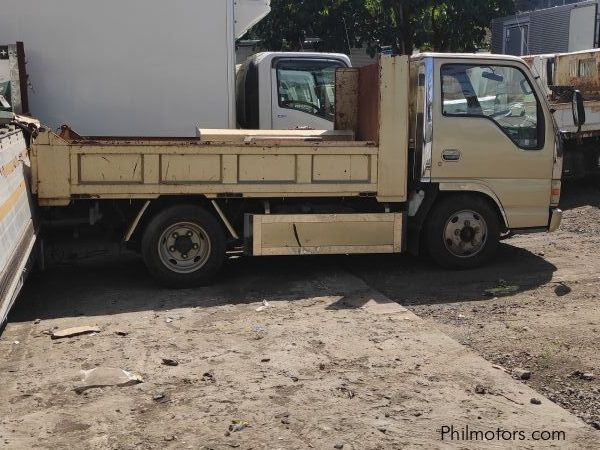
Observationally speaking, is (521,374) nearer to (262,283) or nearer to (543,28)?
(262,283)

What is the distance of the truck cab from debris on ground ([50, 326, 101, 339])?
4615 millimetres

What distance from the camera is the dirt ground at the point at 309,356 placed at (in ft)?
13.5

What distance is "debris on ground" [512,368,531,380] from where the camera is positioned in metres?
4.83

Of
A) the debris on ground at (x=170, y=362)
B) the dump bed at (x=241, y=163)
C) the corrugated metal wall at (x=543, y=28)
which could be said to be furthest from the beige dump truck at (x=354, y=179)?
the corrugated metal wall at (x=543, y=28)

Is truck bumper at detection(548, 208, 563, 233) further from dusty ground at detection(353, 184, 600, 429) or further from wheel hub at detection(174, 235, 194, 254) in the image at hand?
wheel hub at detection(174, 235, 194, 254)

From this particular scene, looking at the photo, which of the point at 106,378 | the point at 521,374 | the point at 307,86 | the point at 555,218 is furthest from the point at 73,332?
the point at 307,86

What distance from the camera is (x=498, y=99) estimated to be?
7.65 metres

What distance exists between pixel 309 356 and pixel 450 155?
3.22 m

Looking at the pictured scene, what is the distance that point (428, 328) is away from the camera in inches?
233

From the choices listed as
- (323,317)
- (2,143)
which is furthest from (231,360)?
(2,143)

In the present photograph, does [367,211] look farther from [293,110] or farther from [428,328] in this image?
[293,110]

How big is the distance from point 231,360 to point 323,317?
127cm

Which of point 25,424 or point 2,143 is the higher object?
point 2,143

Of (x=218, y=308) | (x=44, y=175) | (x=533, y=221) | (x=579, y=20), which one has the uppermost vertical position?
(x=579, y=20)
